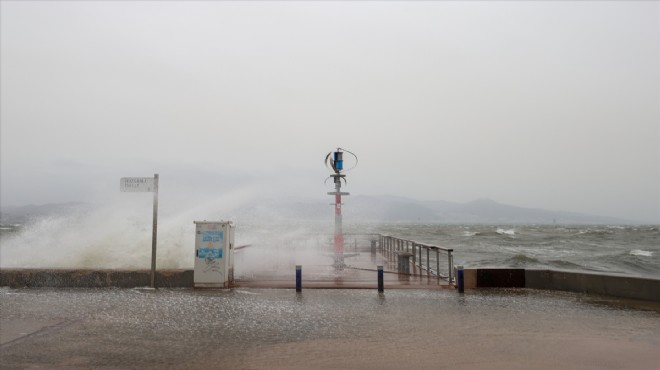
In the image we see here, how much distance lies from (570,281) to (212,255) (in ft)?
26.5

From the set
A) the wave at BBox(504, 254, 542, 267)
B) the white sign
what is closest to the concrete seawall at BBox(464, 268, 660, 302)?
the white sign

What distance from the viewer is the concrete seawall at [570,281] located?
28.7 feet

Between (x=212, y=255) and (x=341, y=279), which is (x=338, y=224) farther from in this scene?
(x=212, y=255)

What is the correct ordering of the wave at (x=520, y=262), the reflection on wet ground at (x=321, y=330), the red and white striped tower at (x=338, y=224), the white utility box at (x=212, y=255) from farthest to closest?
the wave at (x=520, y=262) → the red and white striped tower at (x=338, y=224) → the white utility box at (x=212, y=255) → the reflection on wet ground at (x=321, y=330)

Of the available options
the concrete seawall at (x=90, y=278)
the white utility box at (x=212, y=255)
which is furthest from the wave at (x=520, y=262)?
the concrete seawall at (x=90, y=278)

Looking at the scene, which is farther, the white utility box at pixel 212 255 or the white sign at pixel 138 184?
the white utility box at pixel 212 255

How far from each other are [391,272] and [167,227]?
10.1 metres

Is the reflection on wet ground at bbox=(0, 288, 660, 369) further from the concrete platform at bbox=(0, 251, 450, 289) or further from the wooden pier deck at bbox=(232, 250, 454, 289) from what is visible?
the wooden pier deck at bbox=(232, 250, 454, 289)

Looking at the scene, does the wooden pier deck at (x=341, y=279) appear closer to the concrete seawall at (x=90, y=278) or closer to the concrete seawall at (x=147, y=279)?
the concrete seawall at (x=147, y=279)

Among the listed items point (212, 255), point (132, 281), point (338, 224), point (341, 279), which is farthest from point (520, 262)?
point (132, 281)

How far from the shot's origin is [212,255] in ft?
33.0

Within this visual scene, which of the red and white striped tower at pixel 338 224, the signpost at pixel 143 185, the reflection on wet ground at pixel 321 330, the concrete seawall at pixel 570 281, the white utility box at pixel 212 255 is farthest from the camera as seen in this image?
the red and white striped tower at pixel 338 224

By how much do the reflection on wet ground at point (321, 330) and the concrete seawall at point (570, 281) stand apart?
49cm

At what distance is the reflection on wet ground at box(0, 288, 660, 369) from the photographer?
4.95 metres
